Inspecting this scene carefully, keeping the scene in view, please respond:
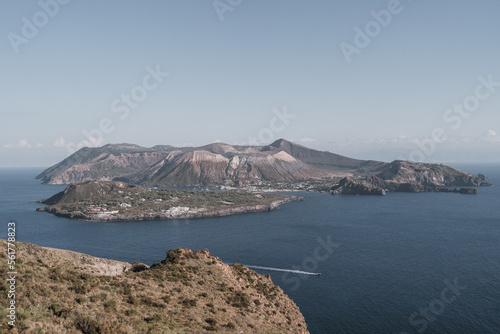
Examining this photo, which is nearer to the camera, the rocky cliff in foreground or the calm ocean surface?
the rocky cliff in foreground

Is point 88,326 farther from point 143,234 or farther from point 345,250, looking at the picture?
point 143,234

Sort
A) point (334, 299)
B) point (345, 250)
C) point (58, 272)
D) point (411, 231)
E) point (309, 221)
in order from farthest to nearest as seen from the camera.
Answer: point (309, 221) → point (411, 231) → point (345, 250) → point (334, 299) → point (58, 272)

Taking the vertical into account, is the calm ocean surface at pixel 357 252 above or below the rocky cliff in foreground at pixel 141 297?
below

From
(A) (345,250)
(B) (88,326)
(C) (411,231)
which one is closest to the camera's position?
(B) (88,326)

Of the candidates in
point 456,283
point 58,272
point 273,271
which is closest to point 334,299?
point 273,271

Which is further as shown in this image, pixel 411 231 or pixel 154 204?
pixel 154 204

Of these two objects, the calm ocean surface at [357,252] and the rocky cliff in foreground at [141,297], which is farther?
the calm ocean surface at [357,252]
